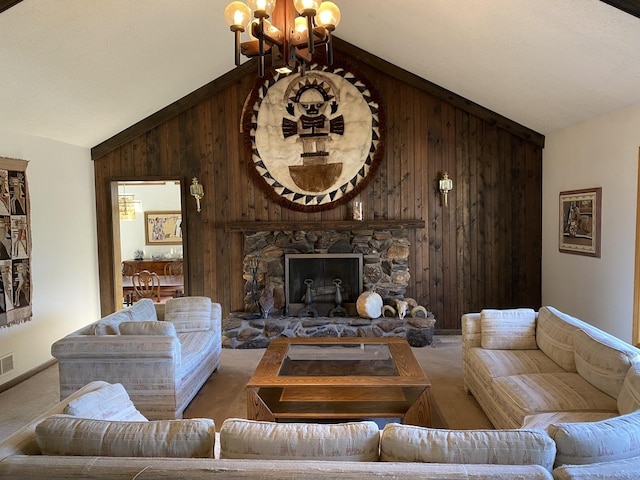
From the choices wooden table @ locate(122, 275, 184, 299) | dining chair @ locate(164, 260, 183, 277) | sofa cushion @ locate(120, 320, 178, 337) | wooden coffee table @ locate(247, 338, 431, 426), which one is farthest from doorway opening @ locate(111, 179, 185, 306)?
wooden coffee table @ locate(247, 338, 431, 426)

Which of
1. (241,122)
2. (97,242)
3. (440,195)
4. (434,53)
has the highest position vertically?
(434,53)

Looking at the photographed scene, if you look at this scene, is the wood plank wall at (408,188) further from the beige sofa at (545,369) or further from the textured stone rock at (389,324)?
the beige sofa at (545,369)

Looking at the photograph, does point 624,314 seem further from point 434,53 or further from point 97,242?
point 97,242

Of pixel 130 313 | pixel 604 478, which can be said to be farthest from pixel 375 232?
pixel 604 478

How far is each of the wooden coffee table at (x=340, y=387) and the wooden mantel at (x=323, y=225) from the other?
201 centimetres

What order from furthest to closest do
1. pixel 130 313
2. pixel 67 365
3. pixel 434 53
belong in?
pixel 434 53 → pixel 130 313 → pixel 67 365

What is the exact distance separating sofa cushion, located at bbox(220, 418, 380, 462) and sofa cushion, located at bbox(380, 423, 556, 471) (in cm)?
6

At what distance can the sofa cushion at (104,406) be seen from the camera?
6.02ft

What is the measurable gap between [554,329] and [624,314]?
111 cm

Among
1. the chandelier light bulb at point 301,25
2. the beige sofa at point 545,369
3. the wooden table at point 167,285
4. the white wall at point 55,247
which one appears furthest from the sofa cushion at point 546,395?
the wooden table at point 167,285

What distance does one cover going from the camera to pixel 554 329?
322cm

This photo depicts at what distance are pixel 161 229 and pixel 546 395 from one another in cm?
812

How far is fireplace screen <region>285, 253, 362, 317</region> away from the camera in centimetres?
541

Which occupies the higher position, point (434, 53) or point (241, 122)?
point (434, 53)
